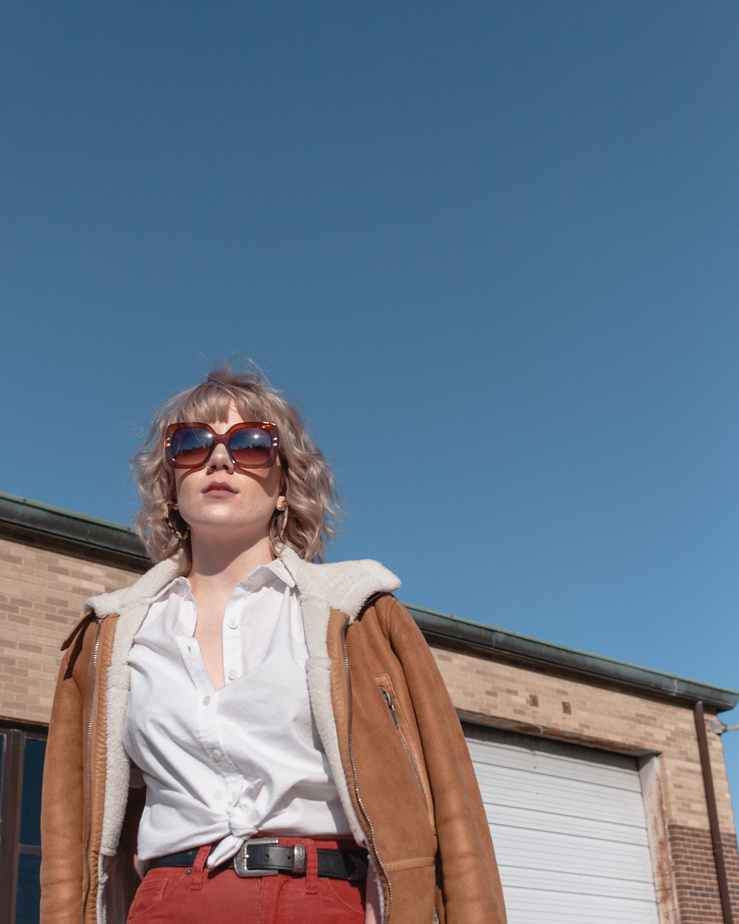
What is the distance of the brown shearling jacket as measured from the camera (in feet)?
7.83

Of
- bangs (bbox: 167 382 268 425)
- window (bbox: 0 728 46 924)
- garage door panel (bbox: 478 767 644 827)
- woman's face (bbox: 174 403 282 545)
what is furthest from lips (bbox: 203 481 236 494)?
garage door panel (bbox: 478 767 644 827)

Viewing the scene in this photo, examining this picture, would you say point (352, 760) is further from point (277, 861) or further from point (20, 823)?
point (20, 823)

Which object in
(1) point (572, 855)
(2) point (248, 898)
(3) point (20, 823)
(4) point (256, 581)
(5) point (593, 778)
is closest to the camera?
(2) point (248, 898)

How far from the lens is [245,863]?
7.66 feet

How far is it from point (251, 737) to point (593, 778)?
11.6m

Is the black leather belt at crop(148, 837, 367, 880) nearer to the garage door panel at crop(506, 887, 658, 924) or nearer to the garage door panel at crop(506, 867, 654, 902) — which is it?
the garage door panel at crop(506, 887, 658, 924)

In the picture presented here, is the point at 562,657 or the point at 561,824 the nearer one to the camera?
the point at 561,824

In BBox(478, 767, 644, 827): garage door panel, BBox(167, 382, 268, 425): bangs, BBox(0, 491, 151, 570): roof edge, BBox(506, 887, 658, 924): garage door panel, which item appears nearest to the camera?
BBox(167, 382, 268, 425): bangs

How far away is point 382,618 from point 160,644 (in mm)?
612

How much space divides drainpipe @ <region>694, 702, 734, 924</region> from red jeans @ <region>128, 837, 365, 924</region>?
12.5 meters

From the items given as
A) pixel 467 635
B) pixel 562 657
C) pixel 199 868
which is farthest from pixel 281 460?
pixel 562 657

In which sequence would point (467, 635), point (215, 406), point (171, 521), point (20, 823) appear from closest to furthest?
point (215, 406) < point (171, 521) < point (20, 823) < point (467, 635)

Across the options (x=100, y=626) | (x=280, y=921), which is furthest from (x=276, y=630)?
(x=280, y=921)

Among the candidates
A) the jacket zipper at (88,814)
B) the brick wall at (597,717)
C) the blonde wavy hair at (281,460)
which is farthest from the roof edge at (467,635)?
the jacket zipper at (88,814)
